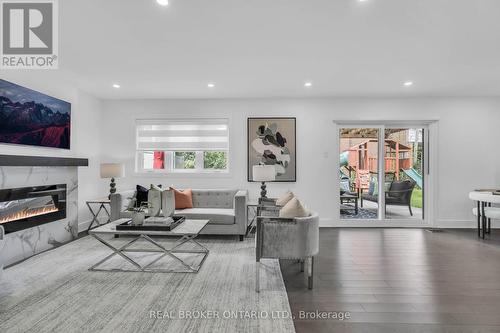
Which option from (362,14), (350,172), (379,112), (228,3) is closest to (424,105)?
(379,112)

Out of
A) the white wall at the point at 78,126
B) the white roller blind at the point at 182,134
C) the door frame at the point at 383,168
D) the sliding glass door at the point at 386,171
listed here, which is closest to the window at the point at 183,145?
the white roller blind at the point at 182,134

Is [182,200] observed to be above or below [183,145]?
below

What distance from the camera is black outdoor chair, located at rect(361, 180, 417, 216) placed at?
18.1 ft

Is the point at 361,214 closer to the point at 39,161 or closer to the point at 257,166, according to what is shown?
the point at 257,166

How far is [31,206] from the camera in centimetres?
368

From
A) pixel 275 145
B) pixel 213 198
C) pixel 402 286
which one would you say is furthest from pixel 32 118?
pixel 402 286

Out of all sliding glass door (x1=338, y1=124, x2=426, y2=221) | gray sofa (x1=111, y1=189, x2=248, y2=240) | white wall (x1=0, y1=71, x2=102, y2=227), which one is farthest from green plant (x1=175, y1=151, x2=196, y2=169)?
sliding glass door (x1=338, y1=124, x2=426, y2=221)

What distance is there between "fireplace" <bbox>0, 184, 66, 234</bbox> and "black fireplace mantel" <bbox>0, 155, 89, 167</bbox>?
0.34 metres

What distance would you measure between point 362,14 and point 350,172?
356 centimetres

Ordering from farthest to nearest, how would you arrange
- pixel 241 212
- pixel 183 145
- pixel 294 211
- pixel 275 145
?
pixel 183 145, pixel 275 145, pixel 241 212, pixel 294 211

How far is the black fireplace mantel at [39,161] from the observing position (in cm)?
318

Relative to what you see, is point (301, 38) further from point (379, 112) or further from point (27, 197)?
point (27, 197)

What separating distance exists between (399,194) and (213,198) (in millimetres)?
3800

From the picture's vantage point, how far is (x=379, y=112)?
5.39m
